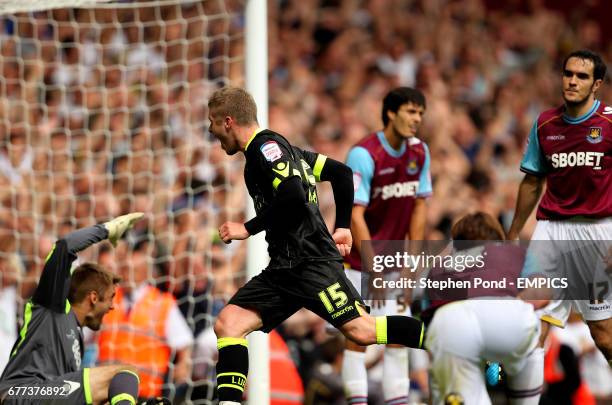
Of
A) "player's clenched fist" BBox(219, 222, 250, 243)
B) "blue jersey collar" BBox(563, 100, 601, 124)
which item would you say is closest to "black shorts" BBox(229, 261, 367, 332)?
"player's clenched fist" BBox(219, 222, 250, 243)

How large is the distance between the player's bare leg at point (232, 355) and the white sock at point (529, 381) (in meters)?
1.42

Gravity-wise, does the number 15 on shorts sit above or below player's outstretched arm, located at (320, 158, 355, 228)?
below

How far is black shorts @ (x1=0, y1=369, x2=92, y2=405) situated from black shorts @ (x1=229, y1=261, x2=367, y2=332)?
3.07ft

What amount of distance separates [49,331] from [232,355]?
3.60 ft

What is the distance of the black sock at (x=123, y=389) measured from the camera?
215 inches

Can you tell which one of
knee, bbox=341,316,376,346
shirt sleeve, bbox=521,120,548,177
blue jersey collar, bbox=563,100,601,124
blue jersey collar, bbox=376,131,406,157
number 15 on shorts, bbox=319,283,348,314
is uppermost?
blue jersey collar, bbox=376,131,406,157

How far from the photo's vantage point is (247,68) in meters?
6.77

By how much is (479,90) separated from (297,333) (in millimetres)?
4999

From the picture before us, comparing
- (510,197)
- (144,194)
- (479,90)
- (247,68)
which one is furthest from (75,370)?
(479,90)

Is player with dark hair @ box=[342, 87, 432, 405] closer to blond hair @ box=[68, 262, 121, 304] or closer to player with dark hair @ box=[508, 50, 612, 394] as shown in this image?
A: player with dark hair @ box=[508, 50, 612, 394]

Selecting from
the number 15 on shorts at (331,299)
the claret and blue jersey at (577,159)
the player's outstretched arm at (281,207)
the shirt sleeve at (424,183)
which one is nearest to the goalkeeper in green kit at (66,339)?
the number 15 on shorts at (331,299)

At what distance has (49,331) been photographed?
5703 millimetres

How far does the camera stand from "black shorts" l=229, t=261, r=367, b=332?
5172 mm

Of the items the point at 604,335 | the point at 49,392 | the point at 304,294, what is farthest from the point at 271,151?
the point at 604,335
